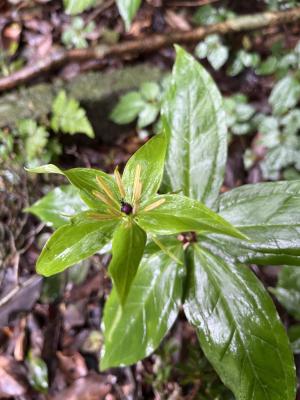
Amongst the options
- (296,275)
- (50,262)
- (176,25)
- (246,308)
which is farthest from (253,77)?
(50,262)

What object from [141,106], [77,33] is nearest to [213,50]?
[141,106]

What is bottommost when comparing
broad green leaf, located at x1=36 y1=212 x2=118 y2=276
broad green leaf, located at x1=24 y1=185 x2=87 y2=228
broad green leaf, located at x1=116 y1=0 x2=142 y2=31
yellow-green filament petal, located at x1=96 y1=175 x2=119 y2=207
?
broad green leaf, located at x1=24 y1=185 x2=87 y2=228

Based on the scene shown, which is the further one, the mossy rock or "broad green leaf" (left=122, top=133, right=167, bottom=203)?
the mossy rock

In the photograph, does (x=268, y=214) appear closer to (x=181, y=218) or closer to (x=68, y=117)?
(x=181, y=218)

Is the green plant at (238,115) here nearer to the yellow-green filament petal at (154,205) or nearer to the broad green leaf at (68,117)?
the broad green leaf at (68,117)

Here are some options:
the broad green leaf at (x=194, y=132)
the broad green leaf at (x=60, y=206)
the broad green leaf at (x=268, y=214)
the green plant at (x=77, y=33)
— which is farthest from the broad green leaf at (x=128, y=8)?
the broad green leaf at (x=268, y=214)

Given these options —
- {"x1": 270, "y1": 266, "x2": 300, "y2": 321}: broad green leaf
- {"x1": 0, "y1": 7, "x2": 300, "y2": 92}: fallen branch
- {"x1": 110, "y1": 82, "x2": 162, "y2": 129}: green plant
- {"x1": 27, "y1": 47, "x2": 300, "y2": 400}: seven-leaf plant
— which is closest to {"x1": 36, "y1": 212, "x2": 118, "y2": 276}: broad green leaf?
{"x1": 27, "y1": 47, "x2": 300, "y2": 400}: seven-leaf plant

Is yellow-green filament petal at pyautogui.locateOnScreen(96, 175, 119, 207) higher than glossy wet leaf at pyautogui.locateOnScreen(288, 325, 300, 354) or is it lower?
higher

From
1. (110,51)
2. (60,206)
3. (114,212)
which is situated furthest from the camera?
(110,51)

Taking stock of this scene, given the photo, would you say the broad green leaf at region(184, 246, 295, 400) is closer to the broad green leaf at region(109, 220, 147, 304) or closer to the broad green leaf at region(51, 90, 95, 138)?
the broad green leaf at region(109, 220, 147, 304)

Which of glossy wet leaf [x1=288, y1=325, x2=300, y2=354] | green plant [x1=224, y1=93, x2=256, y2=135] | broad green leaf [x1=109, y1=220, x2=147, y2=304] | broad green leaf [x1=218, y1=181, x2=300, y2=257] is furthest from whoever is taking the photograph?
green plant [x1=224, y1=93, x2=256, y2=135]
